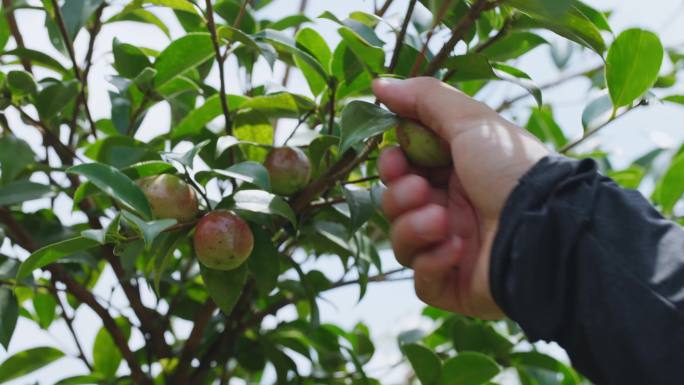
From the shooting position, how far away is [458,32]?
91 centimetres

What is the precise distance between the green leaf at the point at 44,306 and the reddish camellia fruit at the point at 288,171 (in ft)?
1.52

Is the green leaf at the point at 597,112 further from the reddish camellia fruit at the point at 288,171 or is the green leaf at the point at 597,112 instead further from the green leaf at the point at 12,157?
the green leaf at the point at 12,157

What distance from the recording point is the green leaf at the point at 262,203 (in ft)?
3.24

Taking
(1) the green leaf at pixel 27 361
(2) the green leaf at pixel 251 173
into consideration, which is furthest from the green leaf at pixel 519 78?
(1) the green leaf at pixel 27 361

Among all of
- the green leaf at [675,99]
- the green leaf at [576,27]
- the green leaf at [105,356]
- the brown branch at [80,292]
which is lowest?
the green leaf at [105,356]

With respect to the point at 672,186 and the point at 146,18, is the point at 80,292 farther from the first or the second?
the point at 672,186

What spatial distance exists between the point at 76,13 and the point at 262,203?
1.03ft

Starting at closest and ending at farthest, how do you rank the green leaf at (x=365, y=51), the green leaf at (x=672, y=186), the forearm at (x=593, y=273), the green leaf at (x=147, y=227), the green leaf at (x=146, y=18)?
the forearm at (x=593, y=273), the green leaf at (x=147, y=227), the green leaf at (x=365, y=51), the green leaf at (x=146, y=18), the green leaf at (x=672, y=186)

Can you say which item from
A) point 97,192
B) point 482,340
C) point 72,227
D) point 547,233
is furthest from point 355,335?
point 547,233

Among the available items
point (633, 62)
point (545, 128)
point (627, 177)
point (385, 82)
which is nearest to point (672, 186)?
point (627, 177)

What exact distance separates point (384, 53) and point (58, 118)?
47 cm

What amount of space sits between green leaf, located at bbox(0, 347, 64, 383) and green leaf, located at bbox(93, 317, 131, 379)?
0.15 ft

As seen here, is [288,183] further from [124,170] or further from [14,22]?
[14,22]

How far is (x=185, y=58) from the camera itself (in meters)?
1.15
